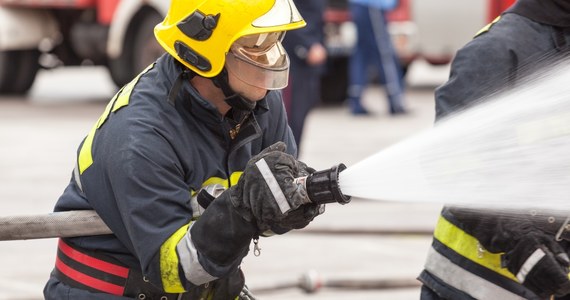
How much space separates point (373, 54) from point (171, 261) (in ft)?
36.8

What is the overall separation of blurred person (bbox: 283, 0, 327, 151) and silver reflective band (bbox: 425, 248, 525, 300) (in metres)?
4.72

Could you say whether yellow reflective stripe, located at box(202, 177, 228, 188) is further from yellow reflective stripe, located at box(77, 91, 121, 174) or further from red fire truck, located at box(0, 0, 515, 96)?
red fire truck, located at box(0, 0, 515, 96)

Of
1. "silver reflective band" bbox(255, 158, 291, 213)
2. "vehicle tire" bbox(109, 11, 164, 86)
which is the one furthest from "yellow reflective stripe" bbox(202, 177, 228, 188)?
"vehicle tire" bbox(109, 11, 164, 86)

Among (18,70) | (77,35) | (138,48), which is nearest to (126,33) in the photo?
(138,48)

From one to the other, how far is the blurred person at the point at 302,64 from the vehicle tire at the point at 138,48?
5.74 meters

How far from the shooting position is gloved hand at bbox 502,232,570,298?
3504 mm

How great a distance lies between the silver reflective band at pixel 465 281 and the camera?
12.2 feet

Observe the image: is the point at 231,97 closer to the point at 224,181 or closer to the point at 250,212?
the point at 224,181

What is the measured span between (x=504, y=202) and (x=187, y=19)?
98cm

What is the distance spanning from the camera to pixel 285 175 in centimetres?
306

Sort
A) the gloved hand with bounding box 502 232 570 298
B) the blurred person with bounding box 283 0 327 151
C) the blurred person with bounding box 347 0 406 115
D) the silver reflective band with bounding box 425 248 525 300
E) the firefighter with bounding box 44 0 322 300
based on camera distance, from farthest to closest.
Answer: the blurred person with bounding box 347 0 406 115 < the blurred person with bounding box 283 0 327 151 < the silver reflective band with bounding box 425 248 525 300 < the gloved hand with bounding box 502 232 570 298 < the firefighter with bounding box 44 0 322 300

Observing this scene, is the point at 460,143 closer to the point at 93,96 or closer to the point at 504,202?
the point at 504,202

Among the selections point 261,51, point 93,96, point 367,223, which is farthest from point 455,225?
point 93,96

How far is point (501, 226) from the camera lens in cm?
356
